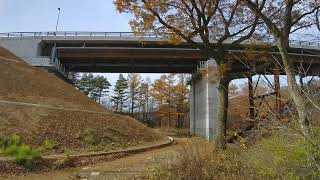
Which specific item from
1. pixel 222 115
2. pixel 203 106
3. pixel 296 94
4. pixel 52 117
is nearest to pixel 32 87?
pixel 52 117

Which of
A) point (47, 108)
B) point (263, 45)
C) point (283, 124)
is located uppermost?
point (263, 45)

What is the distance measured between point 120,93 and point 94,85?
6698mm

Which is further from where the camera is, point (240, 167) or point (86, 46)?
point (86, 46)

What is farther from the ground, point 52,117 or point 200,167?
point 52,117

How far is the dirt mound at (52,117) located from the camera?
21.1 metres

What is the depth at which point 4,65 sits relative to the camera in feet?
110

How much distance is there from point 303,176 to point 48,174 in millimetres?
11121

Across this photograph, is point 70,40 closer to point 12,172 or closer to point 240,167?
point 12,172

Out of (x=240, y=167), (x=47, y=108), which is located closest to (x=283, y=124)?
(x=240, y=167)

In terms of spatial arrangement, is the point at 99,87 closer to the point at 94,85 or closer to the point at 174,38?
the point at 94,85

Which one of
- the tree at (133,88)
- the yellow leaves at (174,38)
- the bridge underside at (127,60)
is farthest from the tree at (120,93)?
the yellow leaves at (174,38)

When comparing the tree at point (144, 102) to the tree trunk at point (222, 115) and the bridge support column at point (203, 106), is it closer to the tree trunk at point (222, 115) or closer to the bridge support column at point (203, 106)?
the bridge support column at point (203, 106)

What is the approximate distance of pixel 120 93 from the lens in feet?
293

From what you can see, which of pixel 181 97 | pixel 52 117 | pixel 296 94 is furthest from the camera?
pixel 181 97
